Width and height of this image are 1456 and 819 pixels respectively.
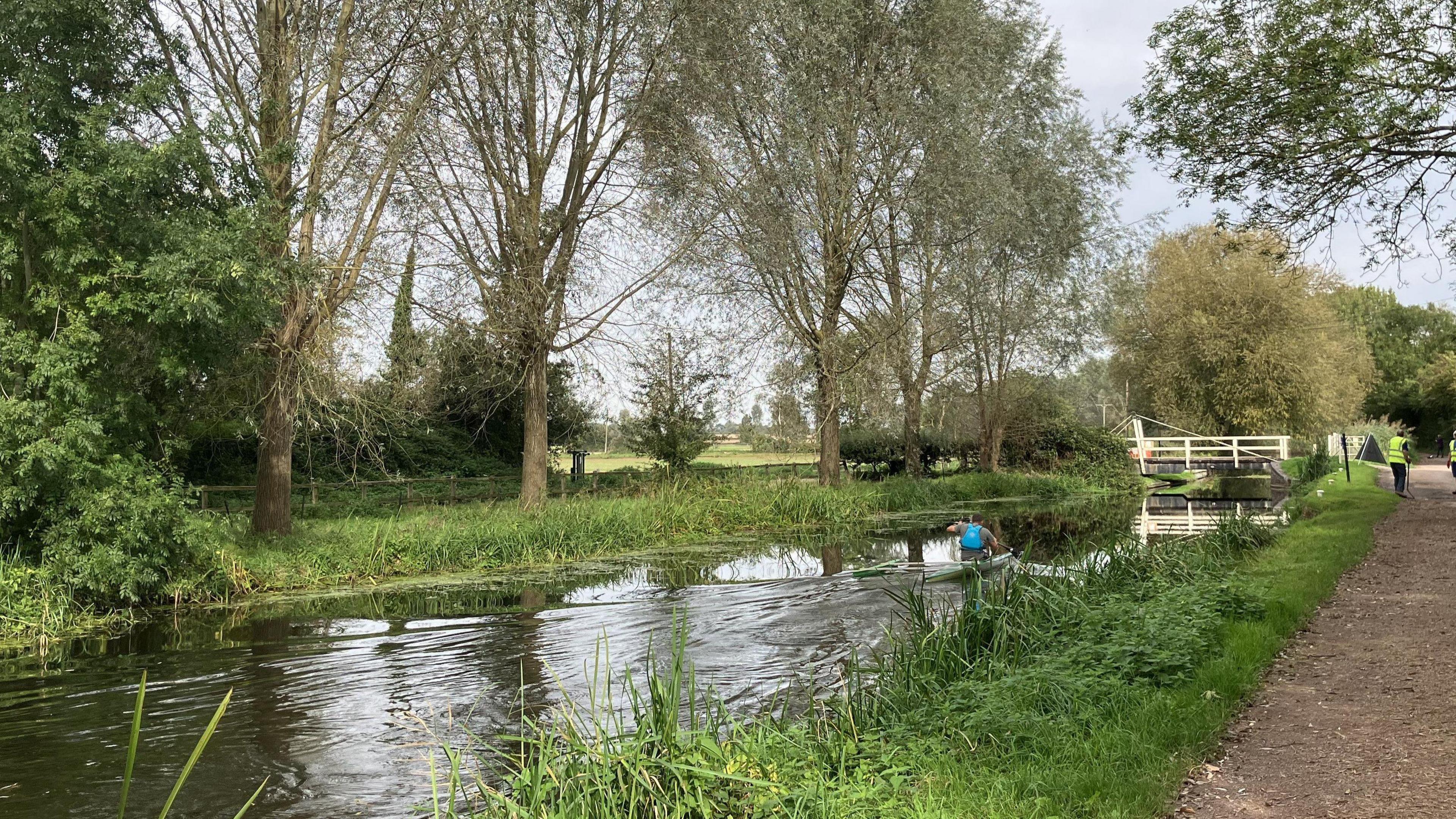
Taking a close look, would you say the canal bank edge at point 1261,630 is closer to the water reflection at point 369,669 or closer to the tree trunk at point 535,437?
the water reflection at point 369,669

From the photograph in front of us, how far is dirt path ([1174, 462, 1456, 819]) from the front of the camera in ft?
16.2

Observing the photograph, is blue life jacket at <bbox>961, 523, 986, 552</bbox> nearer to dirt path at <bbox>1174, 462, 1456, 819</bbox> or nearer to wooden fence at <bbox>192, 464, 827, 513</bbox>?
dirt path at <bbox>1174, 462, 1456, 819</bbox>

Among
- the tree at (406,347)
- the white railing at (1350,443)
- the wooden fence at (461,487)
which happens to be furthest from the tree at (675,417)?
the white railing at (1350,443)

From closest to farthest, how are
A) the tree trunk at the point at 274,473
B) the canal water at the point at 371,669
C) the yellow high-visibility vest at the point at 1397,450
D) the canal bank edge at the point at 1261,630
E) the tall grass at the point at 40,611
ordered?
the canal bank edge at the point at 1261,630 < the canal water at the point at 371,669 < the tall grass at the point at 40,611 < the tree trunk at the point at 274,473 < the yellow high-visibility vest at the point at 1397,450

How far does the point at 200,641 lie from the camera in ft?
37.0

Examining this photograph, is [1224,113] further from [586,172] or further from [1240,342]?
[1240,342]

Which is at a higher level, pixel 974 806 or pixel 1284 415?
pixel 1284 415

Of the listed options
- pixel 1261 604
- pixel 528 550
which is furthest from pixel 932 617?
pixel 528 550

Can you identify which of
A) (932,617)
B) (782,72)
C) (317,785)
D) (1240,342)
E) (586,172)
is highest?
(782,72)

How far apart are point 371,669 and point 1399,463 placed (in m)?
22.6

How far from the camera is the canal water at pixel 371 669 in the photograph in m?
6.67

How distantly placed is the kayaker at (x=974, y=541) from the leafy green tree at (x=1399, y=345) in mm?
47270

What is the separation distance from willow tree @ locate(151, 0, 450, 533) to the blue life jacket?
984cm

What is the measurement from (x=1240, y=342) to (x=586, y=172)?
2831cm
